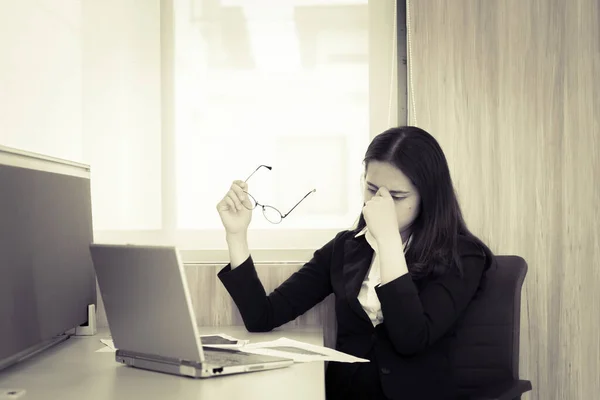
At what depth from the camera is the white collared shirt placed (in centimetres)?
185

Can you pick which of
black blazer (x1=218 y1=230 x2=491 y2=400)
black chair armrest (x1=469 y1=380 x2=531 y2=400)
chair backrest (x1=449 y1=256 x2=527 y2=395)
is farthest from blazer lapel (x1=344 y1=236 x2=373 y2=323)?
black chair armrest (x1=469 y1=380 x2=531 y2=400)

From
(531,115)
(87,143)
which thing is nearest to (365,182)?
(531,115)

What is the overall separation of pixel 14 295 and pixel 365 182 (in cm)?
93

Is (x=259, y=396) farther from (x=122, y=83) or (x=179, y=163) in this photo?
(x=122, y=83)

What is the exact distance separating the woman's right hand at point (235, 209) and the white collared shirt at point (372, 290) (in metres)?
0.33

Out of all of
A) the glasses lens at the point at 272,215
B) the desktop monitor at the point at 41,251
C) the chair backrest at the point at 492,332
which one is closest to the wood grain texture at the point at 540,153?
the chair backrest at the point at 492,332

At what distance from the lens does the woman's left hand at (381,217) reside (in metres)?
1.76

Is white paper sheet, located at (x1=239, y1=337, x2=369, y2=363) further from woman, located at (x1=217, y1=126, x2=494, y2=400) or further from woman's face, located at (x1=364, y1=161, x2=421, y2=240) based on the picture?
woman's face, located at (x1=364, y1=161, x2=421, y2=240)

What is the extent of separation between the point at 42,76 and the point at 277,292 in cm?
118

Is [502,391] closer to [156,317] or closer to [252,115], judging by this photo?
[156,317]

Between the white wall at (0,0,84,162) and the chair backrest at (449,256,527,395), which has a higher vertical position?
the white wall at (0,0,84,162)

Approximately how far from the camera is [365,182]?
6.29ft

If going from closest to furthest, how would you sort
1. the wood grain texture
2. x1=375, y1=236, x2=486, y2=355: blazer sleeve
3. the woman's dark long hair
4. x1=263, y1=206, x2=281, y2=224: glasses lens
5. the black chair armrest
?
the black chair armrest → x1=375, y1=236, x2=486, y2=355: blazer sleeve → the woman's dark long hair → the wood grain texture → x1=263, y1=206, x2=281, y2=224: glasses lens

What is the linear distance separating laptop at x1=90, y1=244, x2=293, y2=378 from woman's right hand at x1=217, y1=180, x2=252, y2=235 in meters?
0.50
